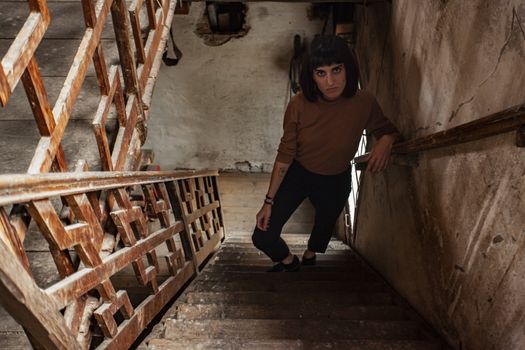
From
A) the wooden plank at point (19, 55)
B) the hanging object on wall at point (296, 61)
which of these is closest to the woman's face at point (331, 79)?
the wooden plank at point (19, 55)

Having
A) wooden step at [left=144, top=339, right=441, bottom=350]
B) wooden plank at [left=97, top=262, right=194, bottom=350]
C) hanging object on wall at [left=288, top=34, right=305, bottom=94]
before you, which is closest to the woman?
wooden plank at [left=97, top=262, right=194, bottom=350]

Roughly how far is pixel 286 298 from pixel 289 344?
576mm

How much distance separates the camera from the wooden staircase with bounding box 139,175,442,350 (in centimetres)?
174

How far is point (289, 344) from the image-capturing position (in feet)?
5.68

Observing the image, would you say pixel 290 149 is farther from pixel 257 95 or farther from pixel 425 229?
pixel 257 95

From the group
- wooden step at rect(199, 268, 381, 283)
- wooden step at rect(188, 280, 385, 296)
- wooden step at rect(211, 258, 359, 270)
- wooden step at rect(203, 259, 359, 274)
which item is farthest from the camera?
wooden step at rect(211, 258, 359, 270)

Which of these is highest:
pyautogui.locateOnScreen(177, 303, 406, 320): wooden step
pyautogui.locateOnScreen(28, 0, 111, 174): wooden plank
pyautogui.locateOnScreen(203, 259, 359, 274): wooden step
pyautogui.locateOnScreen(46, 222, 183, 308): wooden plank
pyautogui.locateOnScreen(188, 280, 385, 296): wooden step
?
pyautogui.locateOnScreen(28, 0, 111, 174): wooden plank

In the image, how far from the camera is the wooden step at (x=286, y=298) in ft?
7.51

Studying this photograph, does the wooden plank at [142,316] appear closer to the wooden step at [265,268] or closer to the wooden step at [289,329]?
the wooden step at [289,329]

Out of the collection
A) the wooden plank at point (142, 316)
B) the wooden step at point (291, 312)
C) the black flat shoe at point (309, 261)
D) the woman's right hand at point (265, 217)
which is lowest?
the black flat shoe at point (309, 261)

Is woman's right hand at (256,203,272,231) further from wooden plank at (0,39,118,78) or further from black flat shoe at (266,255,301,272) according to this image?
wooden plank at (0,39,118,78)

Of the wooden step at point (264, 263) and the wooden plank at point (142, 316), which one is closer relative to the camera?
the wooden plank at point (142, 316)

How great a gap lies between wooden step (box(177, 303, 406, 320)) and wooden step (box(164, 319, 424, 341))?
0.13 m

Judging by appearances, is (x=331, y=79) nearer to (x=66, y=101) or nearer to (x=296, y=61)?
(x=66, y=101)
